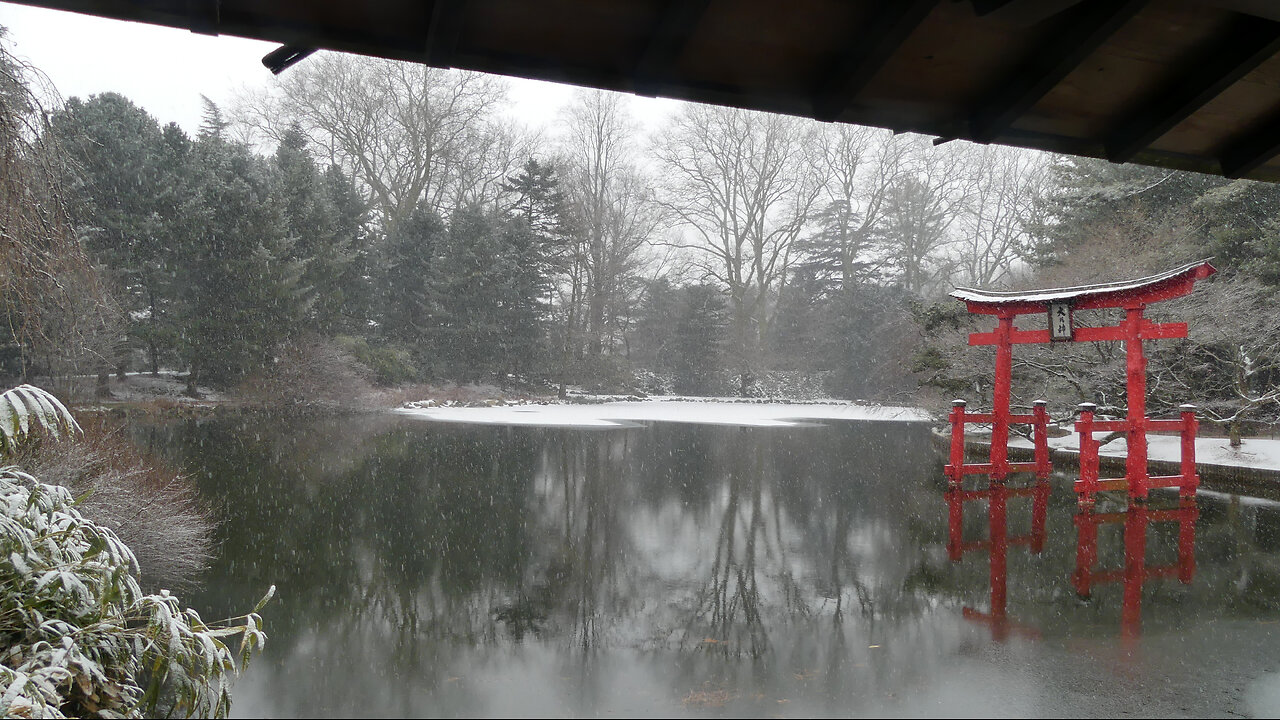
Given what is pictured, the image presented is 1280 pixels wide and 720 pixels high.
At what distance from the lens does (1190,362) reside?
1578cm

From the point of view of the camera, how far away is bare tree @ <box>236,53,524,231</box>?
34219mm

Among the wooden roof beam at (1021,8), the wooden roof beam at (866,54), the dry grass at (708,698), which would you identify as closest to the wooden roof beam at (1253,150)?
the wooden roof beam at (1021,8)

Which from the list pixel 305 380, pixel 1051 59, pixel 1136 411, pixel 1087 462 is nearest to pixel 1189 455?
pixel 1136 411

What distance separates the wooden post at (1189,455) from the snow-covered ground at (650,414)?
1311 cm

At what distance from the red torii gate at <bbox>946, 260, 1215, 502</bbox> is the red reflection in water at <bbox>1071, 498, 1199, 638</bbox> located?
0.37 metres

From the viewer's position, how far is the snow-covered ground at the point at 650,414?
22.5 metres

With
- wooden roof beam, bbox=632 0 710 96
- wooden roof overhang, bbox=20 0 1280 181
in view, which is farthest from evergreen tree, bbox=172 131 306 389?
wooden roof beam, bbox=632 0 710 96

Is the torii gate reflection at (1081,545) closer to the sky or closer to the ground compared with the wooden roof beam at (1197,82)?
closer to the ground

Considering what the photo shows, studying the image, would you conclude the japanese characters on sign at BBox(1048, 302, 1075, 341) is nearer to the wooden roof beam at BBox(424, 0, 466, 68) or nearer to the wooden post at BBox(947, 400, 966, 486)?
the wooden post at BBox(947, 400, 966, 486)

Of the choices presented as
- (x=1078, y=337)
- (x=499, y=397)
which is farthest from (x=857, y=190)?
(x=1078, y=337)

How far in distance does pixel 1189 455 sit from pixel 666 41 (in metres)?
9.64

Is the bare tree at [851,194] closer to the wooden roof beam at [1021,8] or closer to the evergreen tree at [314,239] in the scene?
the evergreen tree at [314,239]

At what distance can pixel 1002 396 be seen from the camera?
1084 centimetres

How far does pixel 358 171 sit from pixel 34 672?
118 ft
